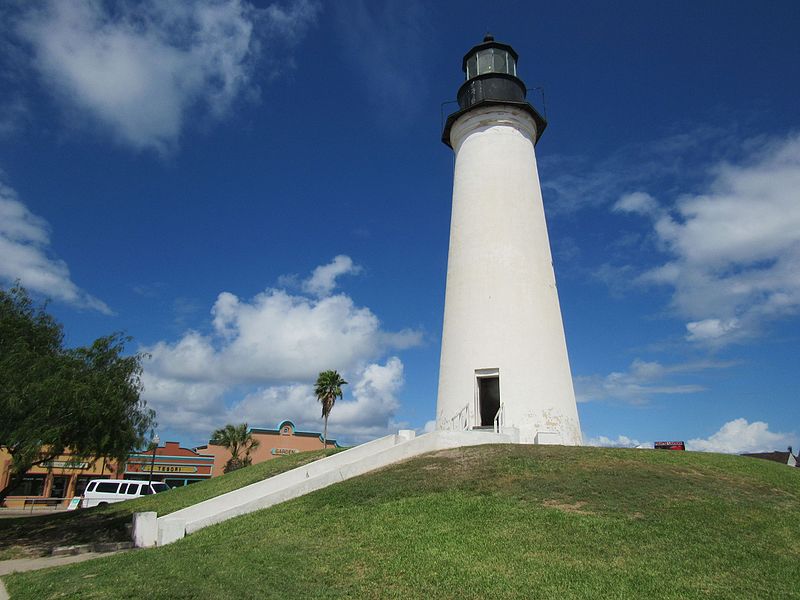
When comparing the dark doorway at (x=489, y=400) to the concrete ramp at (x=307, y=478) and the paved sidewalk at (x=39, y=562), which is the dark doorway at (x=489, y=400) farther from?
the paved sidewalk at (x=39, y=562)

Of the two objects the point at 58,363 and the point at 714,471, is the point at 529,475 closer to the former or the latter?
the point at 714,471

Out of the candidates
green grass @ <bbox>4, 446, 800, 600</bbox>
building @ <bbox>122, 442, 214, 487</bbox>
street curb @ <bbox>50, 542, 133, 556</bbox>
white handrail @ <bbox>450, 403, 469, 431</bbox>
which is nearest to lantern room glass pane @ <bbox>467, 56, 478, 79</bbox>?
white handrail @ <bbox>450, 403, 469, 431</bbox>

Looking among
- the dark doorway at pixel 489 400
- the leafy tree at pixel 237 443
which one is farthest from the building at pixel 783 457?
the leafy tree at pixel 237 443

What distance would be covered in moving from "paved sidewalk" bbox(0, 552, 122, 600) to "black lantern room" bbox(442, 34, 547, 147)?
1947cm

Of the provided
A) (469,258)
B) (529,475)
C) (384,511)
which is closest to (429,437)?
(529,475)

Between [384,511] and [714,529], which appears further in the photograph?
[384,511]

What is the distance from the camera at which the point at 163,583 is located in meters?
8.37

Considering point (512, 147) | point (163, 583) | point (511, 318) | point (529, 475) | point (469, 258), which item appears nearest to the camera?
point (163, 583)

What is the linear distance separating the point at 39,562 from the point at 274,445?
4068 centimetres

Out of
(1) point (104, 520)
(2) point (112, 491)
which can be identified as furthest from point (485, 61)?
(2) point (112, 491)

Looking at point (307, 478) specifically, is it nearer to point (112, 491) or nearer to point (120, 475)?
point (112, 491)

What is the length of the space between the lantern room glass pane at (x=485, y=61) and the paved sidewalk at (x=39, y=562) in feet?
71.2

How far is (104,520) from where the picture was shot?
18.9 metres

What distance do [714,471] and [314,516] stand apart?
9967 mm
